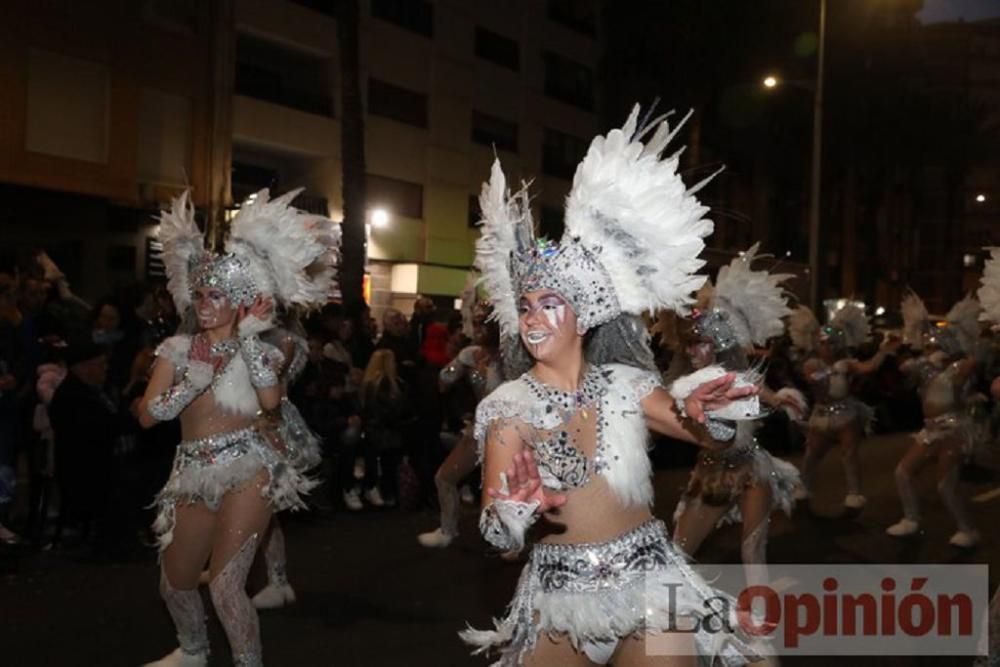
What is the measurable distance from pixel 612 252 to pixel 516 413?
2.08 feet

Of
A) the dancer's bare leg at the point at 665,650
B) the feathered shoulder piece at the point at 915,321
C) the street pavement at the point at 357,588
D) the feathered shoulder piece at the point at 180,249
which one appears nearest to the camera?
the dancer's bare leg at the point at 665,650

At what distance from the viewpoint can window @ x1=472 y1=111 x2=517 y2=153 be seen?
3030 cm

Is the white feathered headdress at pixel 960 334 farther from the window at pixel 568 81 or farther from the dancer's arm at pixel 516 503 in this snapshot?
the window at pixel 568 81

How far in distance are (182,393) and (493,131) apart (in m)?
26.8

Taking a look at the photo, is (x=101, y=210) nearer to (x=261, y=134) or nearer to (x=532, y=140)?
(x=261, y=134)

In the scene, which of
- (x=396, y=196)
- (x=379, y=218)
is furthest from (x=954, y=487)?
(x=396, y=196)

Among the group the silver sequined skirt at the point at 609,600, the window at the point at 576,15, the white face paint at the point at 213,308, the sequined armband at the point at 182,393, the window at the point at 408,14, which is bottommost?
the silver sequined skirt at the point at 609,600

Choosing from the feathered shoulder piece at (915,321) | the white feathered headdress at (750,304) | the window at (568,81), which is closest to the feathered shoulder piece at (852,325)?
the feathered shoulder piece at (915,321)

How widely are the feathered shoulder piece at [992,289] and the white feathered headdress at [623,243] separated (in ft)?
10.3

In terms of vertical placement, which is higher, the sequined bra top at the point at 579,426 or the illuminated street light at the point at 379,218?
the illuminated street light at the point at 379,218

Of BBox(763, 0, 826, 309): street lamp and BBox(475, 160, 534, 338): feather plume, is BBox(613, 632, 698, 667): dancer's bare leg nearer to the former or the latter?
BBox(475, 160, 534, 338): feather plume

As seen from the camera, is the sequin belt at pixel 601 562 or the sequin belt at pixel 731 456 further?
the sequin belt at pixel 731 456

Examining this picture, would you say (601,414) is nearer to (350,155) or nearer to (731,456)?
(731,456)

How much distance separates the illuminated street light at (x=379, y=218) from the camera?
25781 mm
